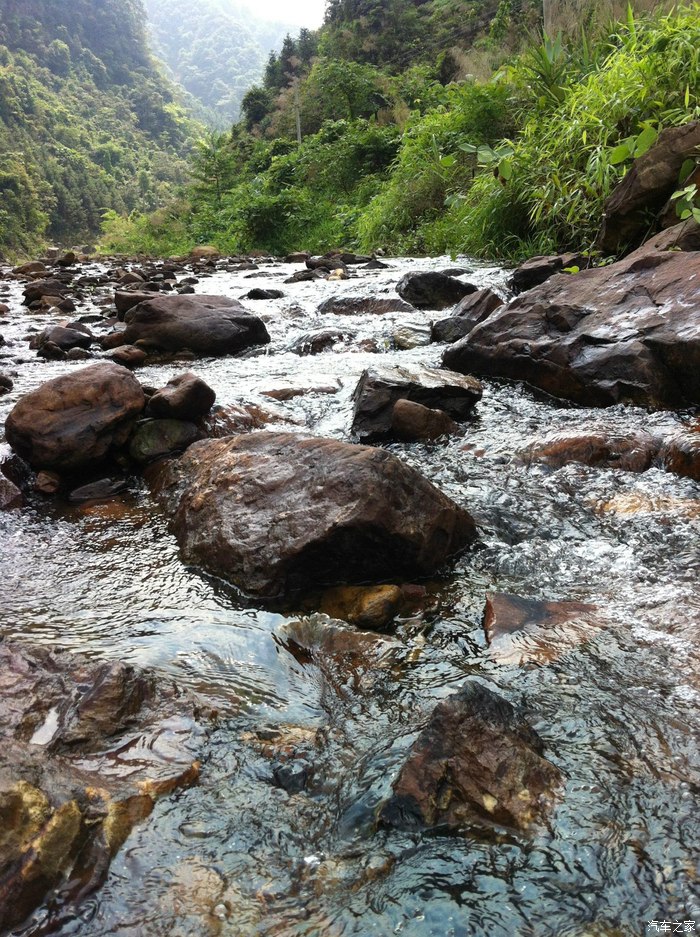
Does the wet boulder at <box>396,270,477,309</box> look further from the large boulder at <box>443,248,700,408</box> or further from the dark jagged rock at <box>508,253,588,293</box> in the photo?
the large boulder at <box>443,248,700,408</box>

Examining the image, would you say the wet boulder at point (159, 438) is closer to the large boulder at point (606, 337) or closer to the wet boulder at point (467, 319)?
the large boulder at point (606, 337)

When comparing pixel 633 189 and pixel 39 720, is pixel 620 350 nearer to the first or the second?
pixel 633 189

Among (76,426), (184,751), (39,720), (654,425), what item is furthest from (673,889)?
(76,426)

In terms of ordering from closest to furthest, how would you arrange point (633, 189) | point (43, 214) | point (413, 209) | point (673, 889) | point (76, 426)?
point (673, 889) → point (76, 426) → point (633, 189) → point (413, 209) → point (43, 214)

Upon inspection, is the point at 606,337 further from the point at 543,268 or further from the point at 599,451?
the point at 543,268

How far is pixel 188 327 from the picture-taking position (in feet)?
17.3

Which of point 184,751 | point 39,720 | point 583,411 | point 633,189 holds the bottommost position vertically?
point 583,411

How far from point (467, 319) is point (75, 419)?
10.5 ft

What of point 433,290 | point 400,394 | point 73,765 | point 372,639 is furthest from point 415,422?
point 433,290

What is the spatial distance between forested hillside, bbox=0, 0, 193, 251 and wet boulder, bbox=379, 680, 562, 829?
136 feet

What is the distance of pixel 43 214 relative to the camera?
139 feet

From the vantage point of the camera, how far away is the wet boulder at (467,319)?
16.6 ft

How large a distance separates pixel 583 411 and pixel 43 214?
47604 mm

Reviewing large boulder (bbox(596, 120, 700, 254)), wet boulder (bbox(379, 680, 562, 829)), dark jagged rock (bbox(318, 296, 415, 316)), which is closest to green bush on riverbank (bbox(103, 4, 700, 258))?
large boulder (bbox(596, 120, 700, 254))
